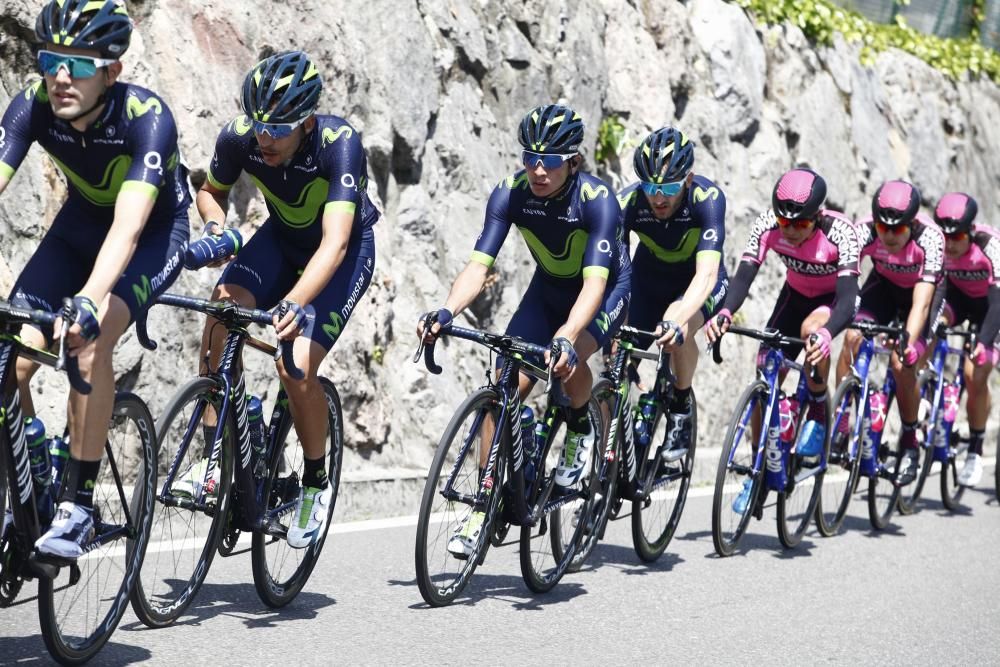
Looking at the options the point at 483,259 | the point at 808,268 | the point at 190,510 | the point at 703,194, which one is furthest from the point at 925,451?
the point at 190,510

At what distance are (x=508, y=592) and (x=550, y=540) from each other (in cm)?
59

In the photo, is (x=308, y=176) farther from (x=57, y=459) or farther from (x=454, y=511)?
(x=57, y=459)

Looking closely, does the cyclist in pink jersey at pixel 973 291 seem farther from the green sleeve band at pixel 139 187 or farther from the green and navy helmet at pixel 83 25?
the green and navy helmet at pixel 83 25

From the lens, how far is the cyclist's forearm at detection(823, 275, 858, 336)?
326 inches

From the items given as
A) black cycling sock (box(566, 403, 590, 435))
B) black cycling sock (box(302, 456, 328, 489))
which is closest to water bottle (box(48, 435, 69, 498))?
black cycling sock (box(302, 456, 328, 489))

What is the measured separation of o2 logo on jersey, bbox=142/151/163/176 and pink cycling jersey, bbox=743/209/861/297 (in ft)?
16.1

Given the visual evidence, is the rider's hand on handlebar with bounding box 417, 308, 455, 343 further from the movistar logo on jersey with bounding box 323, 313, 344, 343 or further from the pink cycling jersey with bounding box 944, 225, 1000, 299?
the pink cycling jersey with bounding box 944, 225, 1000, 299

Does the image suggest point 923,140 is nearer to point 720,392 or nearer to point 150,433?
point 720,392

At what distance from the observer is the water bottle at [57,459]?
4.60 meters

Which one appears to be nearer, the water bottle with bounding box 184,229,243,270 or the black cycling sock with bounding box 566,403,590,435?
the water bottle with bounding box 184,229,243,270

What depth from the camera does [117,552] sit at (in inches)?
195

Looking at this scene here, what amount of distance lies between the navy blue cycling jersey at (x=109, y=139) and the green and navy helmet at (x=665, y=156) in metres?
3.39

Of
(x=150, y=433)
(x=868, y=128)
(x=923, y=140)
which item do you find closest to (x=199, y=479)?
(x=150, y=433)

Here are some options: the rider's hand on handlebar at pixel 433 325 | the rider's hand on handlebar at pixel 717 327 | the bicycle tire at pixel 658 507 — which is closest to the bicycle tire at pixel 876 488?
the bicycle tire at pixel 658 507
